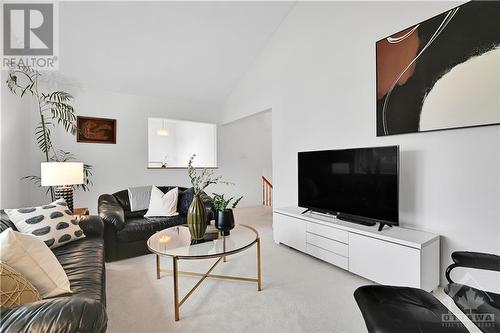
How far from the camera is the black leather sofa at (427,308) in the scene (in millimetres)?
1000

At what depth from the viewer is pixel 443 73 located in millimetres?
2033

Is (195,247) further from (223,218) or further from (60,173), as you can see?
(60,173)

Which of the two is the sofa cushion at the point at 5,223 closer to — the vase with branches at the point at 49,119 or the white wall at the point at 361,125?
the vase with branches at the point at 49,119

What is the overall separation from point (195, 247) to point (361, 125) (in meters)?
2.21

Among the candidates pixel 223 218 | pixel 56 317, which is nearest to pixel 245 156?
pixel 223 218

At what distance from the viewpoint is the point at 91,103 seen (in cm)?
432

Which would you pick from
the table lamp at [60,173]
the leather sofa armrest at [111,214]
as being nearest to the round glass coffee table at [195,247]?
the leather sofa armrest at [111,214]

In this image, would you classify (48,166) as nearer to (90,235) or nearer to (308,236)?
(90,235)

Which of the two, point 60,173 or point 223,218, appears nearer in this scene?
point 223,218

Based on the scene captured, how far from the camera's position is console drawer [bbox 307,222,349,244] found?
7.82 feet

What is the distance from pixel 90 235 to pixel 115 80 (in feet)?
10.1

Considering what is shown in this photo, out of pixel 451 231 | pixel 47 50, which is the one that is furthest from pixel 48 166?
pixel 451 231

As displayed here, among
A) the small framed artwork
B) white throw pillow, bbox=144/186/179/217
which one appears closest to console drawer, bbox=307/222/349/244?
white throw pillow, bbox=144/186/179/217

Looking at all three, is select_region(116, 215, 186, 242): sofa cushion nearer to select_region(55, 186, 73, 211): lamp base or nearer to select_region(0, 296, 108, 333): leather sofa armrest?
select_region(55, 186, 73, 211): lamp base
